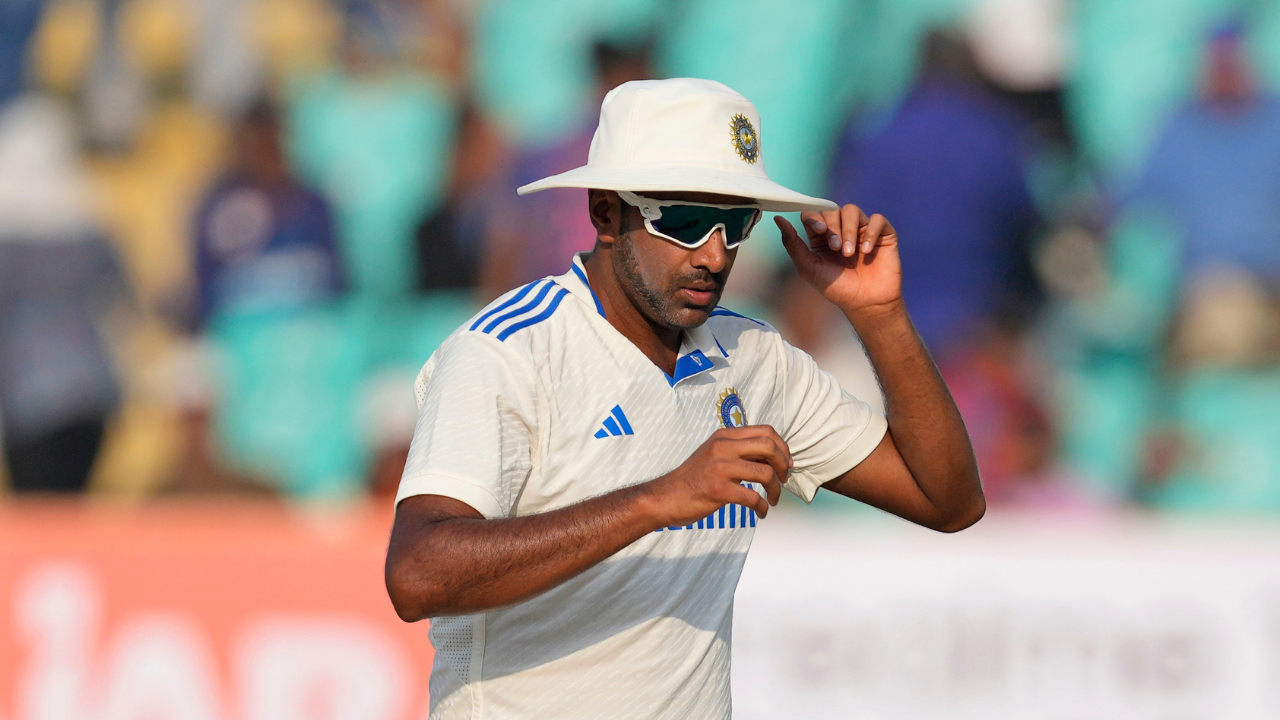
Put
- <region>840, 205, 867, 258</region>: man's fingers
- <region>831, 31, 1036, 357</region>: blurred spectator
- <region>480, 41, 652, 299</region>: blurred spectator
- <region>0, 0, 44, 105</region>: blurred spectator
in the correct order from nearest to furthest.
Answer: <region>840, 205, 867, 258</region>: man's fingers
<region>831, 31, 1036, 357</region>: blurred spectator
<region>480, 41, 652, 299</region>: blurred spectator
<region>0, 0, 44, 105</region>: blurred spectator

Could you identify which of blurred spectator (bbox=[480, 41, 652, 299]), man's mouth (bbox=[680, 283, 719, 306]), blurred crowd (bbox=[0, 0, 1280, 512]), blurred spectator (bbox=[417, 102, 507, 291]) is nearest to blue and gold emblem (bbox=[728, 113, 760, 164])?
man's mouth (bbox=[680, 283, 719, 306])

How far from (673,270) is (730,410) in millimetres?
361

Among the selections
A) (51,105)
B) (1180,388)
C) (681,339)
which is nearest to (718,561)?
(681,339)

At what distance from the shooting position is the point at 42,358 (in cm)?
795

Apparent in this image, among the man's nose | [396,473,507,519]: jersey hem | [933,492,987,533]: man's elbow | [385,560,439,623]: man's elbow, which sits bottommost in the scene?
[385,560,439,623]: man's elbow

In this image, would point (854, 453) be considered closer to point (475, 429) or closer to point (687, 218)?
point (687, 218)

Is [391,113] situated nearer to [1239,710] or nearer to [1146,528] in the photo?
[1146,528]

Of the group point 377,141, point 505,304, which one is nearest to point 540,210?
point 377,141

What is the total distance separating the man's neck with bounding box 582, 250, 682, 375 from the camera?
2881mm

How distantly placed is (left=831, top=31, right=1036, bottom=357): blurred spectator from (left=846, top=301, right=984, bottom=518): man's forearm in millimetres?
3847

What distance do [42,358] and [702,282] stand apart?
6184mm

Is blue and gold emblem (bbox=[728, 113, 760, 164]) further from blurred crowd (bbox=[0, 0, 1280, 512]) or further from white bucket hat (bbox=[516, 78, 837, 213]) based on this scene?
blurred crowd (bbox=[0, 0, 1280, 512])

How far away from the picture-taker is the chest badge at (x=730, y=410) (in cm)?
295

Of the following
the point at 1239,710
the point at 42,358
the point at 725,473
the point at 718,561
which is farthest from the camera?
the point at 42,358
